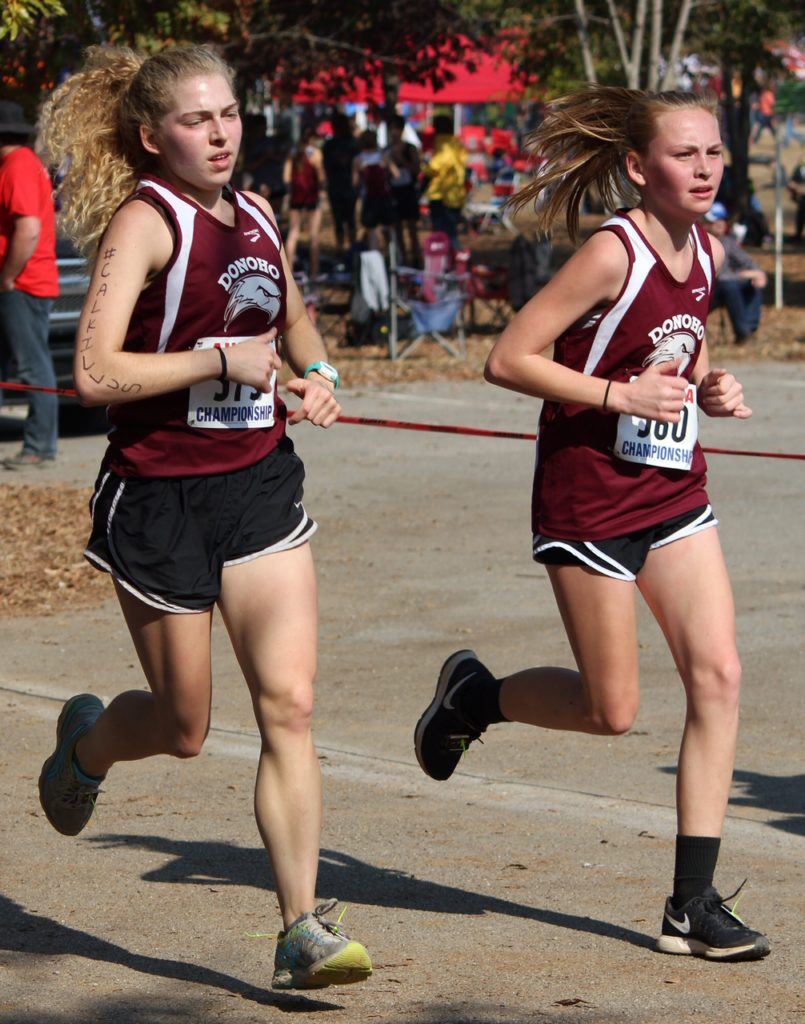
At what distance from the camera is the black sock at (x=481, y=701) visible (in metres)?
5.05

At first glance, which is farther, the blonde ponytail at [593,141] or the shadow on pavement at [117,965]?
the blonde ponytail at [593,141]

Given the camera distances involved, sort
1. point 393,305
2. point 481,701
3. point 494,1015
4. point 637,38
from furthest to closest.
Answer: point 637,38
point 393,305
point 481,701
point 494,1015

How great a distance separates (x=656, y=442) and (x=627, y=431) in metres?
0.07

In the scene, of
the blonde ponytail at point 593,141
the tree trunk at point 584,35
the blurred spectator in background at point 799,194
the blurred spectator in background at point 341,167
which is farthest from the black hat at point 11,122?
the blurred spectator in background at point 799,194

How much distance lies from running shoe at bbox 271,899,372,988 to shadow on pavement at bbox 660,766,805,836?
5.99 feet

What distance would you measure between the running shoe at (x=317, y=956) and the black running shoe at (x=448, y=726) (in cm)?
120

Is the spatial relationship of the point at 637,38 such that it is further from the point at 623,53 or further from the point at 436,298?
the point at 436,298

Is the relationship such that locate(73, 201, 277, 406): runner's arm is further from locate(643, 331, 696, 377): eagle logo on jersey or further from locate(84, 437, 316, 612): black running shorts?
locate(643, 331, 696, 377): eagle logo on jersey

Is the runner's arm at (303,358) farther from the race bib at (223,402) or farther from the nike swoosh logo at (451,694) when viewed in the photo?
the nike swoosh logo at (451,694)

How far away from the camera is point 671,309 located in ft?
14.5

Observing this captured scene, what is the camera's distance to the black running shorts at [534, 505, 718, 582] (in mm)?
4426

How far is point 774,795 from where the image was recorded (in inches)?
225

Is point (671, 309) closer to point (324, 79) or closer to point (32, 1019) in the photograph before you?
point (32, 1019)

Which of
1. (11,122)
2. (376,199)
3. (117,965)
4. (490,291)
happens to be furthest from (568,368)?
(376,199)
